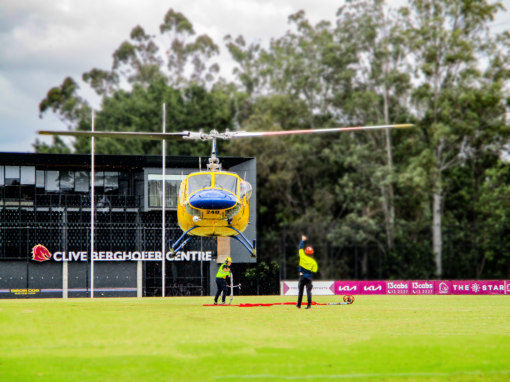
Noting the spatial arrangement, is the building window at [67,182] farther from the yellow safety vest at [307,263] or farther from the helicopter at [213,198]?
the yellow safety vest at [307,263]

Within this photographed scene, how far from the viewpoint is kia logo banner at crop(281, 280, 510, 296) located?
3862cm

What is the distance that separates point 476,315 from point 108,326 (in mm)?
12256

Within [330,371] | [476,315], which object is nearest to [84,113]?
[476,315]

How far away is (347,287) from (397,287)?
3605 millimetres

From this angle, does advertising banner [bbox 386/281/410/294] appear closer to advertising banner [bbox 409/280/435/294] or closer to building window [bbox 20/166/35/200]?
advertising banner [bbox 409/280/435/294]

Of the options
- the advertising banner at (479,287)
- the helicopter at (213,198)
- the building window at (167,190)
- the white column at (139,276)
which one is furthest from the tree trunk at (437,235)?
the helicopter at (213,198)

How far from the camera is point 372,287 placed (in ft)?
131

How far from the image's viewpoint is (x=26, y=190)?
4238 cm

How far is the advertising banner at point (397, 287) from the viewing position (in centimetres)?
4028

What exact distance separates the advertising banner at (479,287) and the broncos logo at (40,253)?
1006 inches

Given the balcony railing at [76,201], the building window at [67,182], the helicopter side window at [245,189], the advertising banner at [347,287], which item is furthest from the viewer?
the building window at [67,182]

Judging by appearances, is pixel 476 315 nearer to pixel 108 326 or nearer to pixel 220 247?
pixel 108 326

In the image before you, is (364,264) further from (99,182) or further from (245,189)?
(245,189)

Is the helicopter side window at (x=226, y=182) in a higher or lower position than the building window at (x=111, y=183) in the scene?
lower
